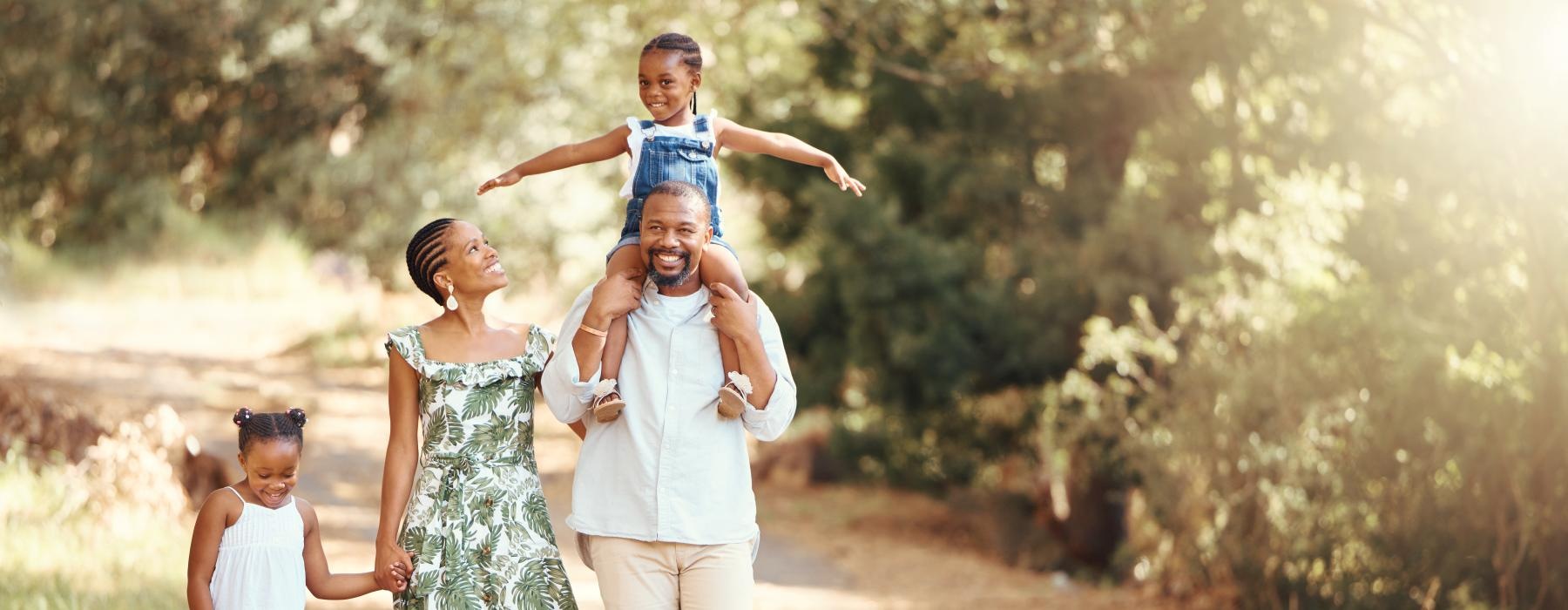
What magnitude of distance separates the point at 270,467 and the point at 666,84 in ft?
4.14

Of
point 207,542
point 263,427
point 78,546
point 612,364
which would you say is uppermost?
point 612,364

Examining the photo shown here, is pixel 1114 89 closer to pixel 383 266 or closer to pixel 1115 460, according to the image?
pixel 1115 460

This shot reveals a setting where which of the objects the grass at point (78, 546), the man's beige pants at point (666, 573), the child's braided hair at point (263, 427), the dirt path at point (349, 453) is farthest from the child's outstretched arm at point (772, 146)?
the dirt path at point (349, 453)

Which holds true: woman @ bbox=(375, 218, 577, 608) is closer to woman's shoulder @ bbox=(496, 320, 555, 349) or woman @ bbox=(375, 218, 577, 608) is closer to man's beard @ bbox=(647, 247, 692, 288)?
woman's shoulder @ bbox=(496, 320, 555, 349)

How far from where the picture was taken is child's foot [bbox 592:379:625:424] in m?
3.19

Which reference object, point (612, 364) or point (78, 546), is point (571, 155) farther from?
point (78, 546)

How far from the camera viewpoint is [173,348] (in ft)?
53.2

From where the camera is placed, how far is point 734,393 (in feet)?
10.5

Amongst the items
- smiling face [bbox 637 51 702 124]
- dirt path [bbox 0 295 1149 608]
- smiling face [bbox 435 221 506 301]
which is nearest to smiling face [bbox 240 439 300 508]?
smiling face [bbox 435 221 506 301]

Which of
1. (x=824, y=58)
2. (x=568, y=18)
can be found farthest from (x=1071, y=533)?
(x=568, y=18)

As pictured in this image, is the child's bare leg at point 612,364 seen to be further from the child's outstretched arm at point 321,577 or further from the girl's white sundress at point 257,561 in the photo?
the girl's white sundress at point 257,561

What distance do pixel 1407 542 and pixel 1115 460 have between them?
336 cm

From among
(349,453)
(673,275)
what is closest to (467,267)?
(673,275)

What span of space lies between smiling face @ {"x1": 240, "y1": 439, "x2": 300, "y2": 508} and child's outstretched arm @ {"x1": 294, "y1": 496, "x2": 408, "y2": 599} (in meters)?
0.09
